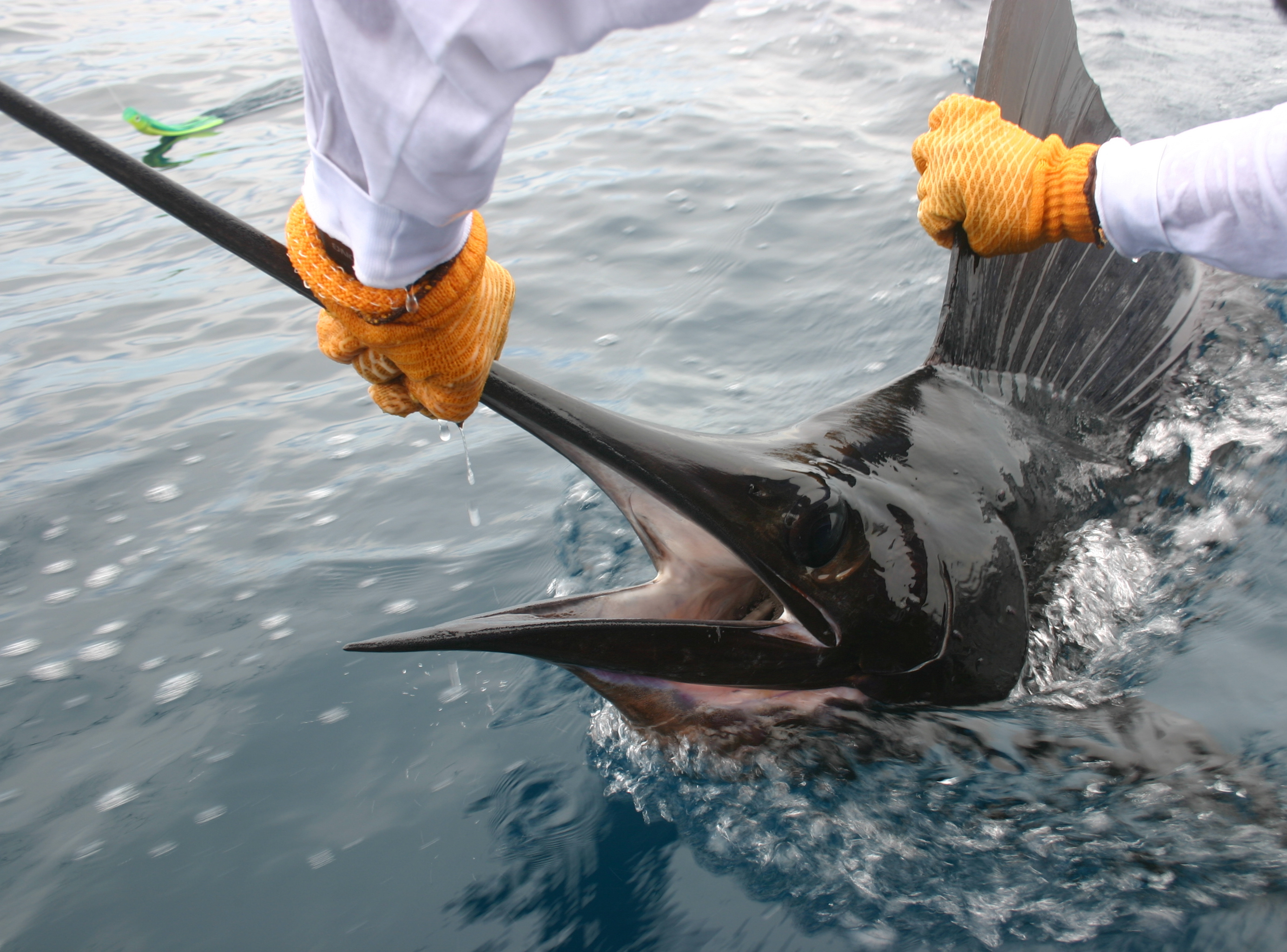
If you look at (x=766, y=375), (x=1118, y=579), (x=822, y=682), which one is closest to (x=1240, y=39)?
Result: (x=766, y=375)

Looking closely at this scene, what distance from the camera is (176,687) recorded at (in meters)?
2.95

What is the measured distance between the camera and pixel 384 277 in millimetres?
1604

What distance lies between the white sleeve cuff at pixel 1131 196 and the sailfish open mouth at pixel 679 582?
113cm

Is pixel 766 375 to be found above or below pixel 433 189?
below

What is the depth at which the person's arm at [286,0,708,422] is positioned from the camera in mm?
1205

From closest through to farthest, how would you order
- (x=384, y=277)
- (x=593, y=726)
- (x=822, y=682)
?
(x=384, y=277) → (x=822, y=682) → (x=593, y=726)

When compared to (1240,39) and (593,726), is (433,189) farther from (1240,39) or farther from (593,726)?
(1240,39)

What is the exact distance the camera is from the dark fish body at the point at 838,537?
6.29ft

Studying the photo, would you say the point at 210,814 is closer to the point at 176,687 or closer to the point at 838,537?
the point at 176,687

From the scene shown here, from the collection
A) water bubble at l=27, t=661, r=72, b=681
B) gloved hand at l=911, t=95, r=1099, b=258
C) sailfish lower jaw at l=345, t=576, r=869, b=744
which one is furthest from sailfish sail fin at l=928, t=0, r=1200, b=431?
water bubble at l=27, t=661, r=72, b=681

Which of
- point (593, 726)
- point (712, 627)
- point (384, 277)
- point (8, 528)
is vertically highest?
point (384, 277)

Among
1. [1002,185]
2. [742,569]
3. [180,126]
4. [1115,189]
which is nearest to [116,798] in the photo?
[742,569]

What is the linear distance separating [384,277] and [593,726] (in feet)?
4.88

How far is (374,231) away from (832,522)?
1.09 m
